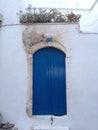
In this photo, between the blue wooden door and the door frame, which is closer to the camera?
the door frame

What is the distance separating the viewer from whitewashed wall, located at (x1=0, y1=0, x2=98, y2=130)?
397 inches

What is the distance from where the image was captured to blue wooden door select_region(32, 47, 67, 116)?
33.6ft

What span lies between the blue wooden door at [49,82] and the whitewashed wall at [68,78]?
26 centimetres

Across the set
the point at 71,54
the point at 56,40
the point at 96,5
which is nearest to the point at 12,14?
the point at 56,40

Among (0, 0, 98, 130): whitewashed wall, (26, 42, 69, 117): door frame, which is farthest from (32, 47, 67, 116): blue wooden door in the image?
(0, 0, 98, 130): whitewashed wall

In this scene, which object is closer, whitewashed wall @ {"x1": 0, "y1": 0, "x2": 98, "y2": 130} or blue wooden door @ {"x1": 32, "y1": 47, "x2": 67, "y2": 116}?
whitewashed wall @ {"x1": 0, "y1": 0, "x2": 98, "y2": 130}

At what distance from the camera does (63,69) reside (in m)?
10.3

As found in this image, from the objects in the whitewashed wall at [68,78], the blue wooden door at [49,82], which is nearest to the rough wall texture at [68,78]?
the whitewashed wall at [68,78]

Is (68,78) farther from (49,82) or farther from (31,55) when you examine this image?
(31,55)

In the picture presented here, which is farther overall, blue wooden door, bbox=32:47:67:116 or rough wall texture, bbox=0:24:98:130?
blue wooden door, bbox=32:47:67:116

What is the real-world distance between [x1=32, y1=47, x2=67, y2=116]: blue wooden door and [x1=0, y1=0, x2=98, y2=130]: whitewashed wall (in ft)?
0.85

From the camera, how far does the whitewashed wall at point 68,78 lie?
10078 mm

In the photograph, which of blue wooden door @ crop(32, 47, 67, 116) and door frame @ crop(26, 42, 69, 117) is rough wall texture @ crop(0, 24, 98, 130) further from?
blue wooden door @ crop(32, 47, 67, 116)

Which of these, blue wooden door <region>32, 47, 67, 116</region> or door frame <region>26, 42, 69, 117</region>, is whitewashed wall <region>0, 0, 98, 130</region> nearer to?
door frame <region>26, 42, 69, 117</region>
